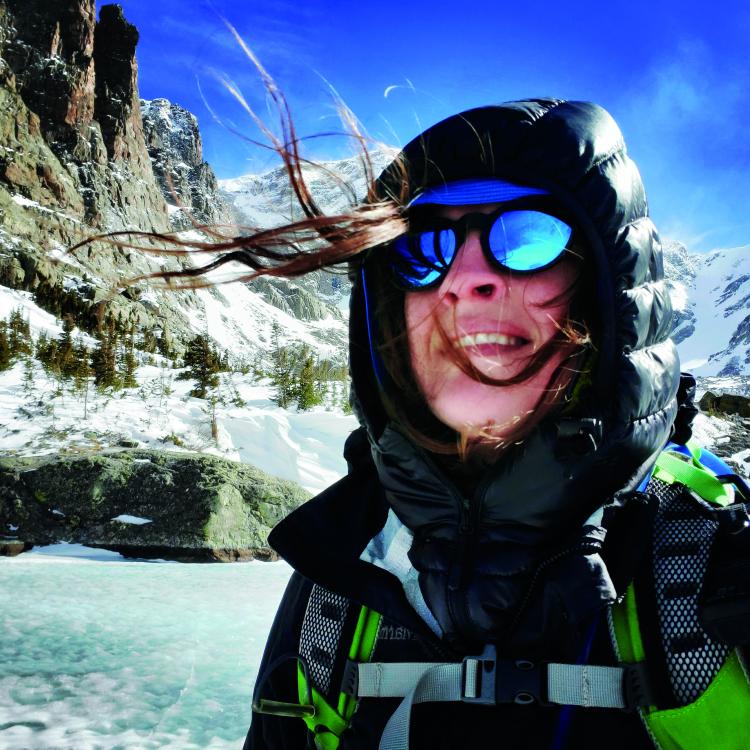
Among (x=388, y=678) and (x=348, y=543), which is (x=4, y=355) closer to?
(x=348, y=543)

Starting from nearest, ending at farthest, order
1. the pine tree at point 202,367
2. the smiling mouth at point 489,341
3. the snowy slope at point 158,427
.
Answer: the smiling mouth at point 489,341, the snowy slope at point 158,427, the pine tree at point 202,367

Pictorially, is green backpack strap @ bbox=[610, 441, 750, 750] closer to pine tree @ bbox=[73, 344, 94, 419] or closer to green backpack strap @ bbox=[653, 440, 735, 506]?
green backpack strap @ bbox=[653, 440, 735, 506]

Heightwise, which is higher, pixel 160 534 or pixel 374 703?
pixel 374 703

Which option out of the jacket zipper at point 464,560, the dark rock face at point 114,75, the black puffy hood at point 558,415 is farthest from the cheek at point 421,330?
the dark rock face at point 114,75

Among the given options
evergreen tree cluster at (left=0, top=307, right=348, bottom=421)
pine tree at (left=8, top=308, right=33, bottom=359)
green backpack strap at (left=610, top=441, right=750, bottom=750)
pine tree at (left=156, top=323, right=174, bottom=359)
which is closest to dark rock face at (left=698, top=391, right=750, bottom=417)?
evergreen tree cluster at (left=0, top=307, right=348, bottom=421)

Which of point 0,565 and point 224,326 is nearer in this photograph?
point 0,565

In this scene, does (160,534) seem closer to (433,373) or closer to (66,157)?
(433,373)

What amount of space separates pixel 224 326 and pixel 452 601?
9877 centimetres

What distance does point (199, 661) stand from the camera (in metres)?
3.97

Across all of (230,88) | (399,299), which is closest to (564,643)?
(399,299)

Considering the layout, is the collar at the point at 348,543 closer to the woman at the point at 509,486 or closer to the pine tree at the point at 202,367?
the woman at the point at 509,486

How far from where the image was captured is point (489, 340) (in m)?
1.11

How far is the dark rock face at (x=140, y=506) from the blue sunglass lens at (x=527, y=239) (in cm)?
837

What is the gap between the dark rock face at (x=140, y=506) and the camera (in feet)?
27.9
